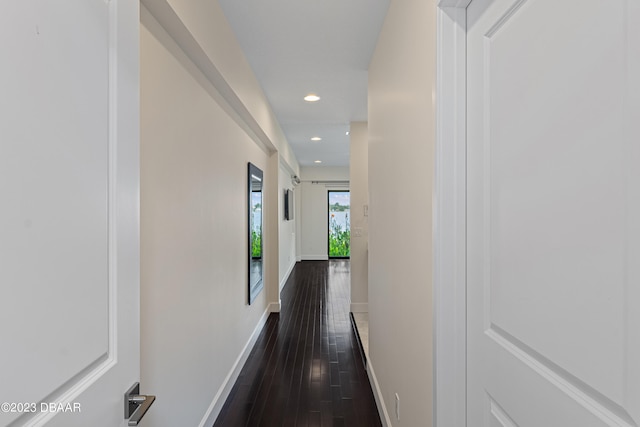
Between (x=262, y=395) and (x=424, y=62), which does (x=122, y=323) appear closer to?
(x=424, y=62)

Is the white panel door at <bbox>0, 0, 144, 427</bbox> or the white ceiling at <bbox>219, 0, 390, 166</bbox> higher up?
the white ceiling at <bbox>219, 0, 390, 166</bbox>

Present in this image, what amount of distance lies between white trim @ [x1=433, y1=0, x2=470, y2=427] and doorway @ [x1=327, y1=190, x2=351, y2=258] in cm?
844

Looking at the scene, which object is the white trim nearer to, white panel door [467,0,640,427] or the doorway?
white panel door [467,0,640,427]

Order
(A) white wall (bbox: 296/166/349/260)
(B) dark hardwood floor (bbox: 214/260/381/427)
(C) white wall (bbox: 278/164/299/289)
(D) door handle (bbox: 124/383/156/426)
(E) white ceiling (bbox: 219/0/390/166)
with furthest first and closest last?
(A) white wall (bbox: 296/166/349/260) < (C) white wall (bbox: 278/164/299/289) < (B) dark hardwood floor (bbox: 214/260/381/427) < (E) white ceiling (bbox: 219/0/390/166) < (D) door handle (bbox: 124/383/156/426)

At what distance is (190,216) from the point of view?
1.76 m

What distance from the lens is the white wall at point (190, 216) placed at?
1365mm

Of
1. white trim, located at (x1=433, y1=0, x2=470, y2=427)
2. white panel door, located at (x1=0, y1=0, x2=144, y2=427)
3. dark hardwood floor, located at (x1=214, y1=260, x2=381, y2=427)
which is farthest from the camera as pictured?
→ dark hardwood floor, located at (x1=214, y1=260, x2=381, y2=427)

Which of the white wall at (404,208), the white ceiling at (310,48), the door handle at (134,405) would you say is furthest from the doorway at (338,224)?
the door handle at (134,405)

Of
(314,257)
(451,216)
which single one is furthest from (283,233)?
(451,216)

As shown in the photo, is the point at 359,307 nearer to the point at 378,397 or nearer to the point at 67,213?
the point at 378,397

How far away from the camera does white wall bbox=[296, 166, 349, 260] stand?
9.38m

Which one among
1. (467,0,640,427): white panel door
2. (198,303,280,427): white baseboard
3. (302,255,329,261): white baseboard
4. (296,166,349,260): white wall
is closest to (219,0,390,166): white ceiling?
(467,0,640,427): white panel door

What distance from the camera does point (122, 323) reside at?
0.80 meters

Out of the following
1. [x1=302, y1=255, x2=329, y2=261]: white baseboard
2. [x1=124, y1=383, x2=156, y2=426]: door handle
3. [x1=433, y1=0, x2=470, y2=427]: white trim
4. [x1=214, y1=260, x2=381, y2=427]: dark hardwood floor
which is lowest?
[x1=214, y1=260, x2=381, y2=427]: dark hardwood floor
